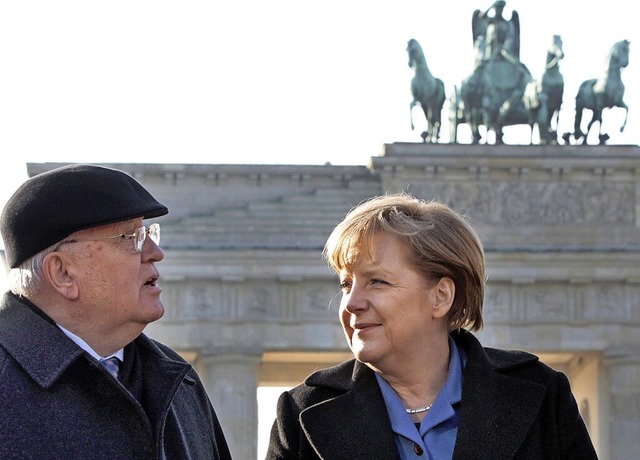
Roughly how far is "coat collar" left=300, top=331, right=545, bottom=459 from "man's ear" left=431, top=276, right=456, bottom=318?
0.67 feet

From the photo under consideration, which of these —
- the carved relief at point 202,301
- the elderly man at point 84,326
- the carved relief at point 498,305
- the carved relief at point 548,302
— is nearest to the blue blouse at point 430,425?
the elderly man at point 84,326

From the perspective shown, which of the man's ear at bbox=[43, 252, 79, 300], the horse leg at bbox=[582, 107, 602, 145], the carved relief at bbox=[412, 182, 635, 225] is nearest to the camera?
the man's ear at bbox=[43, 252, 79, 300]

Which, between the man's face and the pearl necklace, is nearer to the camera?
the man's face

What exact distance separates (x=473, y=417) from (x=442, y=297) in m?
0.43

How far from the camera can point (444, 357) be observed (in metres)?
5.72

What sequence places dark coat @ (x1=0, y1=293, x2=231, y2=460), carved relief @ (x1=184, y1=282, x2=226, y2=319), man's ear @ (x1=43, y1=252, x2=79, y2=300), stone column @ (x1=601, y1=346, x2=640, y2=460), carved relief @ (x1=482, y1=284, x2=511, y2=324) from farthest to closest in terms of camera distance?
carved relief @ (x1=482, y1=284, x2=511, y2=324) < carved relief @ (x1=184, y1=282, x2=226, y2=319) < stone column @ (x1=601, y1=346, x2=640, y2=460) < man's ear @ (x1=43, y1=252, x2=79, y2=300) < dark coat @ (x1=0, y1=293, x2=231, y2=460)

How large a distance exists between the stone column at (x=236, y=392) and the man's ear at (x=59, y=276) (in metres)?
29.4

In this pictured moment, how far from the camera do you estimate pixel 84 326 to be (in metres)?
5.31

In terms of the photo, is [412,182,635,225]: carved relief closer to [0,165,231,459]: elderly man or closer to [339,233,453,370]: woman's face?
[339,233,453,370]: woman's face

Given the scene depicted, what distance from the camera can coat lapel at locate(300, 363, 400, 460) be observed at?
5.48m

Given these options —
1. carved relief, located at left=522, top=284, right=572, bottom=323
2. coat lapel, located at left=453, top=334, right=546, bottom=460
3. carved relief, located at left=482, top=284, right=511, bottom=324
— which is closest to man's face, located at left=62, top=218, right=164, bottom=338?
coat lapel, located at left=453, top=334, right=546, bottom=460

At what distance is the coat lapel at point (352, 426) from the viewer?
5.48 metres

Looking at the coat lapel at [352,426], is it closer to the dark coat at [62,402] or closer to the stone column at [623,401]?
the dark coat at [62,402]

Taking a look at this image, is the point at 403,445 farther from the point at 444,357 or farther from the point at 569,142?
the point at 569,142
